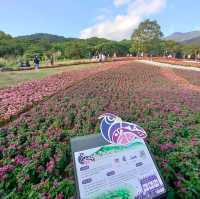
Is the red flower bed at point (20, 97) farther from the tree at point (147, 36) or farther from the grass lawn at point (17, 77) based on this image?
the tree at point (147, 36)

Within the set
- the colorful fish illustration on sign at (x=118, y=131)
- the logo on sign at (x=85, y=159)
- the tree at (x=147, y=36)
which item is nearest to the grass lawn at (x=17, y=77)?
the colorful fish illustration on sign at (x=118, y=131)

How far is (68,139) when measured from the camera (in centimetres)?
356

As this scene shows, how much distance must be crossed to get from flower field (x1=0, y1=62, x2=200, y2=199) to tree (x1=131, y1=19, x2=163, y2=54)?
1481 inches

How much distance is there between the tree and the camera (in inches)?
1645

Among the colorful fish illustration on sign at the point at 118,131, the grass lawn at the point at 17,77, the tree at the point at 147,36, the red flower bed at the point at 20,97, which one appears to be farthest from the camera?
the tree at the point at 147,36

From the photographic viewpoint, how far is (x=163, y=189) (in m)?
2.06

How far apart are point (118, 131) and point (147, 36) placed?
42.6 meters

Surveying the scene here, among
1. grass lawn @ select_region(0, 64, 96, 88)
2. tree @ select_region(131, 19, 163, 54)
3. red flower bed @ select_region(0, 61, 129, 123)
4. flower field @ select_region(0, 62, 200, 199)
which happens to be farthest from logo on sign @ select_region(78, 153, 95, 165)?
tree @ select_region(131, 19, 163, 54)

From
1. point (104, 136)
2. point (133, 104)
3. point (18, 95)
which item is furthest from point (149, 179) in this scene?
point (18, 95)

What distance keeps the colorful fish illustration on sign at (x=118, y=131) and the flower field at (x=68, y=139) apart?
2.13ft

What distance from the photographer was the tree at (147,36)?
1645 inches

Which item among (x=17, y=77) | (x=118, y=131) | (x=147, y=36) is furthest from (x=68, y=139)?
(x=147, y=36)

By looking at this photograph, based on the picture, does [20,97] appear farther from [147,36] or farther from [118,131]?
[147,36]

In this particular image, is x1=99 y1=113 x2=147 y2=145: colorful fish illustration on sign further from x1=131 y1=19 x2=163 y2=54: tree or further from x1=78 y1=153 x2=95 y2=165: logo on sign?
x1=131 y1=19 x2=163 y2=54: tree
